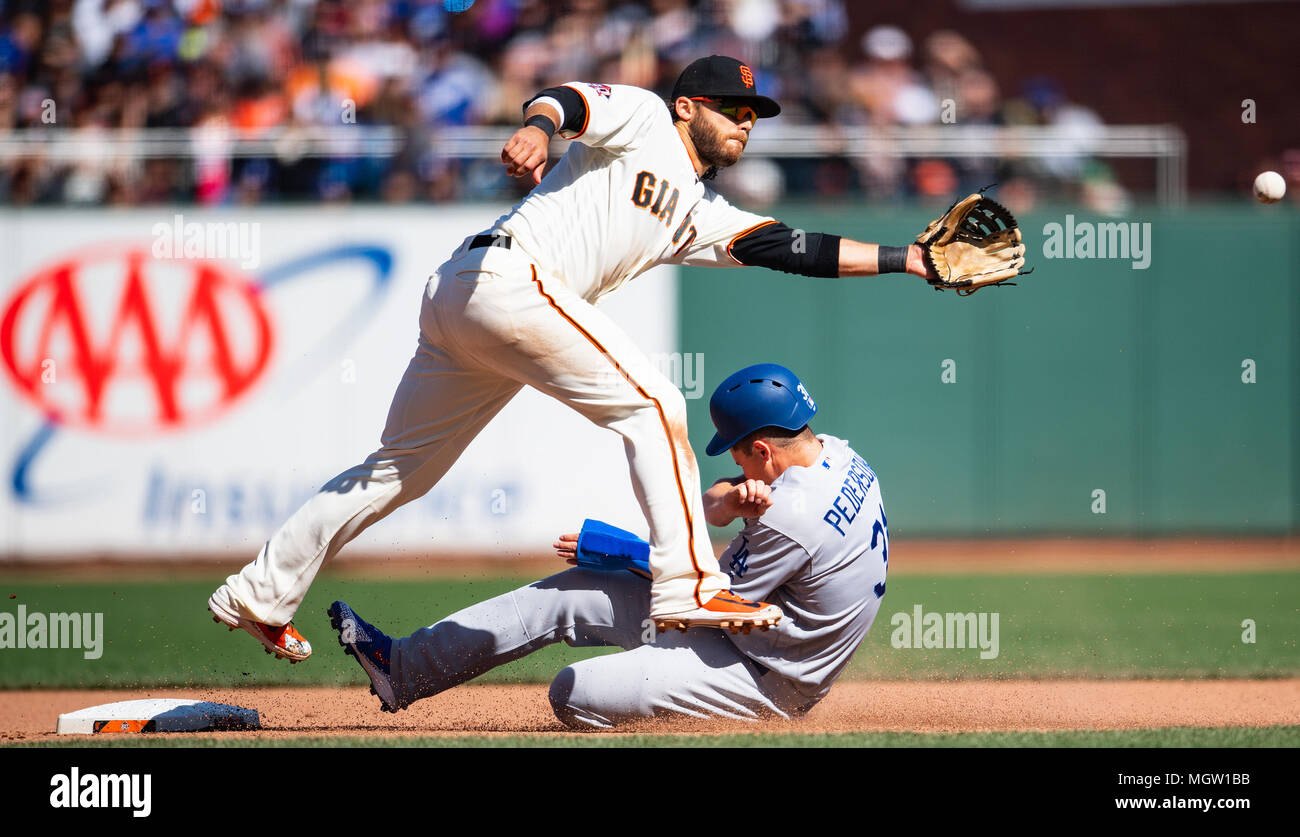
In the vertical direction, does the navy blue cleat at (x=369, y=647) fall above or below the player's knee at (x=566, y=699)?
above

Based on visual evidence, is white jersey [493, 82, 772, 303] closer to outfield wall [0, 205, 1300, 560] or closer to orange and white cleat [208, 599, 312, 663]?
orange and white cleat [208, 599, 312, 663]

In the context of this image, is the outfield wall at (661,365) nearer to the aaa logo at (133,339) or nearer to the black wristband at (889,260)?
the aaa logo at (133,339)

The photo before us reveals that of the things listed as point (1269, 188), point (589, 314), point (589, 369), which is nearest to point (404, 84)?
point (1269, 188)

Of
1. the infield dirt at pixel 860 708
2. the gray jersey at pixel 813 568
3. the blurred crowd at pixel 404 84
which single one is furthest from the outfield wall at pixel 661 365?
the gray jersey at pixel 813 568

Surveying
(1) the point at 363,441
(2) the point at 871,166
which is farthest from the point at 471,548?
(2) the point at 871,166

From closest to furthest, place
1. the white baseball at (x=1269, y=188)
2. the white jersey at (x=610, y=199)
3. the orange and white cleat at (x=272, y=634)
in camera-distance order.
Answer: the white jersey at (x=610, y=199), the orange and white cleat at (x=272, y=634), the white baseball at (x=1269, y=188)

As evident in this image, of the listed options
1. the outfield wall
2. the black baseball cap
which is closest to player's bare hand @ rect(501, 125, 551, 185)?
the black baseball cap
